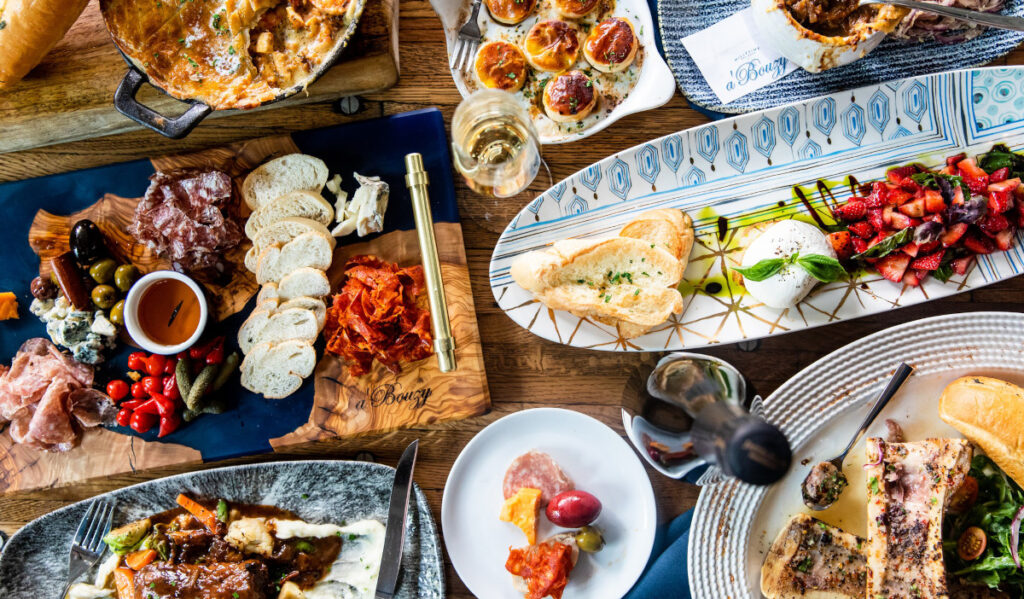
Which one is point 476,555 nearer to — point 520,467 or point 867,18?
point 520,467

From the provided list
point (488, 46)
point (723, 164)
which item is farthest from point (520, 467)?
point (488, 46)

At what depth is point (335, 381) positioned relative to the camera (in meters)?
2.37

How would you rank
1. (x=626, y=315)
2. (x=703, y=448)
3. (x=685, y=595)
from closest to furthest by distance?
(x=703, y=448), (x=626, y=315), (x=685, y=595)

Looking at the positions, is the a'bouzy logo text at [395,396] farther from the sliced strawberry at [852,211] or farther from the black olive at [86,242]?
the sliced strawberry at [852,211]

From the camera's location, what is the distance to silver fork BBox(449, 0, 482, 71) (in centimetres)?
236

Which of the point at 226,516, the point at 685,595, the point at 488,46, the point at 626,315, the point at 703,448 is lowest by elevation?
the point at 226,516

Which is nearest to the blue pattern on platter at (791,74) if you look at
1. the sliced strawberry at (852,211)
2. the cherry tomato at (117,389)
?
the sliced strawberry at (852,211)

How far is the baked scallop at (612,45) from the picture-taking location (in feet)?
7.55

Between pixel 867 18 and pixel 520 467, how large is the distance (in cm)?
197

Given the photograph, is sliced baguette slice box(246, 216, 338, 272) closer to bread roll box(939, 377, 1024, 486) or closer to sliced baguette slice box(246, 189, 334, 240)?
sliced baguette slice box(246, 189, 334, 240)

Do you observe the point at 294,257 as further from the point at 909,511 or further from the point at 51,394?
the point at 909,511

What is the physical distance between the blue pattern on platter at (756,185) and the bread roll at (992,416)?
354 mm

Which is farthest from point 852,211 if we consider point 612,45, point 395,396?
point 395,396

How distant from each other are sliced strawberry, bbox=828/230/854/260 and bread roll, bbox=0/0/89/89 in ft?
8.57
